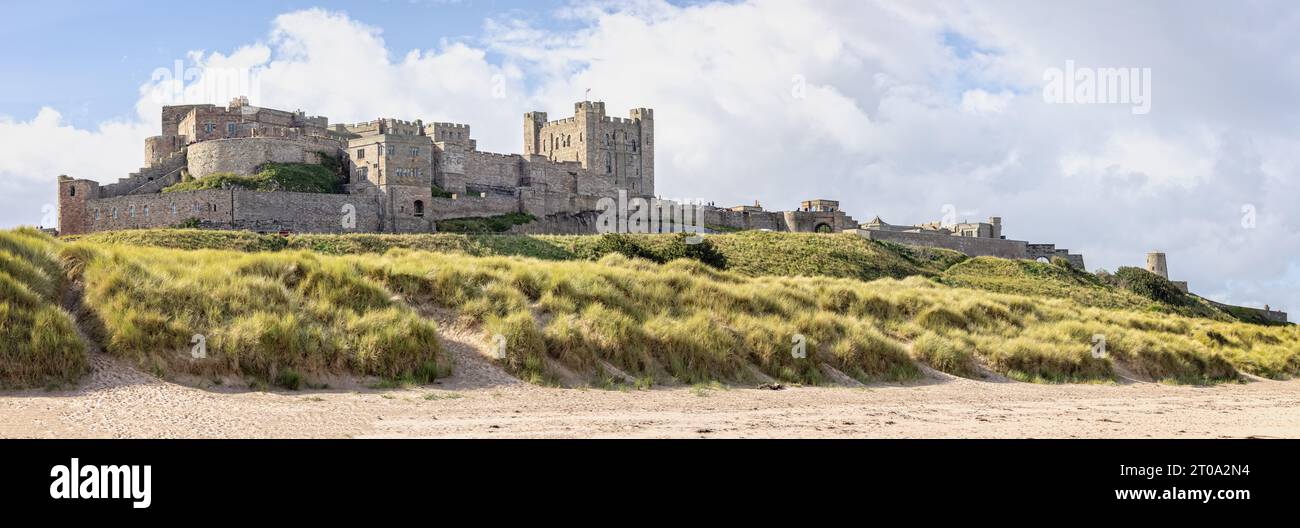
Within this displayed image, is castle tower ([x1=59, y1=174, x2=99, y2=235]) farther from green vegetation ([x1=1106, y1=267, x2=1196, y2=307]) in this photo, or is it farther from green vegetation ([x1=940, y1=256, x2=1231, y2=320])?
green vegetation ([x1=1106, y1=267, x2=1196, y2=307])

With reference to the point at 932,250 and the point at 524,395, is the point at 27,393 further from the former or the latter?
the point at 932,250

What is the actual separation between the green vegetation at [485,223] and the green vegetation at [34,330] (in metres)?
49.8

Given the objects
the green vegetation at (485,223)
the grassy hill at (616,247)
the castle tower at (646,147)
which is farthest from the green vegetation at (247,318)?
the castle tower at (646,147)

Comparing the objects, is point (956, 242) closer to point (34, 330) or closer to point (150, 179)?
point (150, 179)

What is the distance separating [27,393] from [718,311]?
11.0 metres

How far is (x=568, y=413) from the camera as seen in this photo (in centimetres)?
1191

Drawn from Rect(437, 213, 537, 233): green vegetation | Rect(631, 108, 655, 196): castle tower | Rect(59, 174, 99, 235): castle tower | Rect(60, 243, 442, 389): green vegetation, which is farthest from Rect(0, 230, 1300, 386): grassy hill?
Rect(631, 108, 655, 196): castle tower

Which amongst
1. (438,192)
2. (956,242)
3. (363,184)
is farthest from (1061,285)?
(363,184)

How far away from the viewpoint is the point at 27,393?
11.2m

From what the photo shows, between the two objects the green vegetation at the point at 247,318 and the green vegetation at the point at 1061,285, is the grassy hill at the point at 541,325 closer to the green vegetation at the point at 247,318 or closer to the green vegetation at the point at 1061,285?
the green vegetation at the point at 247,318

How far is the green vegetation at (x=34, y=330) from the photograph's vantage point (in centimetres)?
1160

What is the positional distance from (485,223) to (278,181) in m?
12.9
